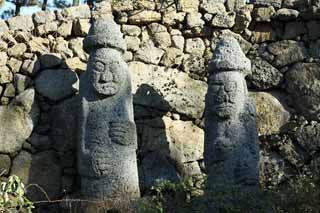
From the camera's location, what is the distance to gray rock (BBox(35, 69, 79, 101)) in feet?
24.1

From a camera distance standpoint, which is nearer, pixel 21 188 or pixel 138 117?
pixel 21 188

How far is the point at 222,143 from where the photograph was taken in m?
6.43

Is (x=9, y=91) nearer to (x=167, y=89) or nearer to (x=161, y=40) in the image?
(x=167, y=89)

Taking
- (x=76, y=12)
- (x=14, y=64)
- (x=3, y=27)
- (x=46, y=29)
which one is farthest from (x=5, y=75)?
(x=76, y=12)

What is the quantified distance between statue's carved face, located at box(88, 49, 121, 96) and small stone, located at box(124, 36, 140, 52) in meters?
1.25

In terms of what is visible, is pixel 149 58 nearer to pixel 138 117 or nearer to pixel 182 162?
pixel 138 117

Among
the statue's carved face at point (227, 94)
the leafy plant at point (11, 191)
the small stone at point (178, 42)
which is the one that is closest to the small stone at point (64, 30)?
the small stone at point (178, 42)

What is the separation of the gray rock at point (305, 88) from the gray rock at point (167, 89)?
104 centimetres

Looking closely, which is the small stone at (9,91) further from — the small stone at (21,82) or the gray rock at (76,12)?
the gray rock at (76,12)

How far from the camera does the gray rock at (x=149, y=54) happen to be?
25.7 feet

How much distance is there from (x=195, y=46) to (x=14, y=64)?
218 cm

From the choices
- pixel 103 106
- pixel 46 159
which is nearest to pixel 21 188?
pixel 103 106

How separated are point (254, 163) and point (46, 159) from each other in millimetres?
2248

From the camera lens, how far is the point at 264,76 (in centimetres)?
785
